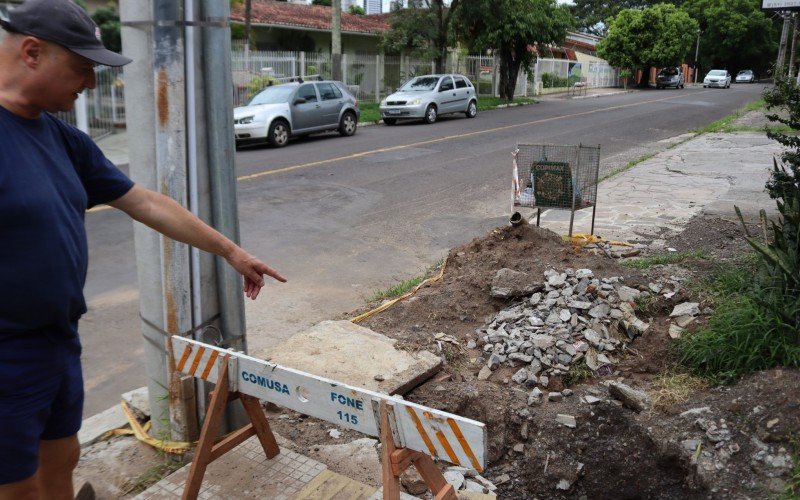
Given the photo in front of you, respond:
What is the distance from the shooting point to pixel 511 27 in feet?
104

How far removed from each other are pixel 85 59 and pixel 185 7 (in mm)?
1255

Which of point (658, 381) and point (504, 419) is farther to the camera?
point (658, 381)

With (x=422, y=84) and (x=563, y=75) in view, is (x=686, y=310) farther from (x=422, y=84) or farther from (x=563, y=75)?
(x=563, y=75)

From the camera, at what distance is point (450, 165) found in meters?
14.6

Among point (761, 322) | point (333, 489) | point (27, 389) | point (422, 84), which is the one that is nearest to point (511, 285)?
point (761, 322)

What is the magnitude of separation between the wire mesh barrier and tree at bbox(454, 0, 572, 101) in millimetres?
22957

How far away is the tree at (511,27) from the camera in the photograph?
30.5 meters

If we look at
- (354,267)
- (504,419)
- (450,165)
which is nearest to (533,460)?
(504,419)

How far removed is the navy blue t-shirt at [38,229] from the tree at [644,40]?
5517 centimetres

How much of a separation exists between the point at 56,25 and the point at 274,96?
15.4 metres

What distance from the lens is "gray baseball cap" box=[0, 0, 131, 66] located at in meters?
2.27

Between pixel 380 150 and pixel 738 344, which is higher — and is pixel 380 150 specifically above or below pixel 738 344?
above

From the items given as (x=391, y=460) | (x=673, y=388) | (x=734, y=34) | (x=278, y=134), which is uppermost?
(x=734, y=34)

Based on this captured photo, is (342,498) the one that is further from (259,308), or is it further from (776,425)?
(259,308)
